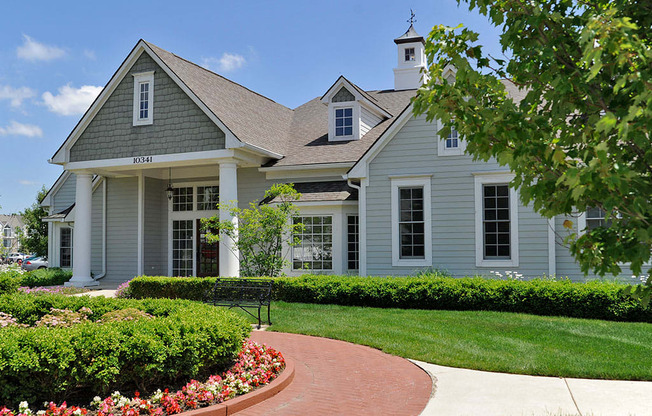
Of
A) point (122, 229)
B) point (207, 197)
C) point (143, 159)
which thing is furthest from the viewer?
point (122, 229)

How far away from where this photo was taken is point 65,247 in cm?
2531

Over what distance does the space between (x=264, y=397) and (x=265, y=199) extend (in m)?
13.7

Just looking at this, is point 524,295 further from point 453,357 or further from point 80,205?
point 80,205

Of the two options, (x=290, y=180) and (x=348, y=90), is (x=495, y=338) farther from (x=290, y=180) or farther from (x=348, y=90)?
(x=348, y=90)

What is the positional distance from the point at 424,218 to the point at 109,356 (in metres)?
11.9

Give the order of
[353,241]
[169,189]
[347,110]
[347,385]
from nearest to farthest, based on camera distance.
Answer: [347,385] < [353,241] < [347,110] < [169,189]

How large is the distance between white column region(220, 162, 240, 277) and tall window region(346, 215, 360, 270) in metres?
3.77

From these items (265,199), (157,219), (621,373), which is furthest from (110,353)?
(157,219)

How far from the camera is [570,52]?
3.59m

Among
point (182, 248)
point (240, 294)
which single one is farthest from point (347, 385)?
point (182, 248)

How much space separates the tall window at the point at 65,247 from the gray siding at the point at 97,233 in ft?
Answer: 10.8

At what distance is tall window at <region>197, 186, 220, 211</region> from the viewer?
21.8 metres

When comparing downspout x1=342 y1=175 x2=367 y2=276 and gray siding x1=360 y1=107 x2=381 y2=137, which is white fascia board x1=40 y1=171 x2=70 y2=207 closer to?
gray siding x1=360 y1=107 x2=381 y2=137

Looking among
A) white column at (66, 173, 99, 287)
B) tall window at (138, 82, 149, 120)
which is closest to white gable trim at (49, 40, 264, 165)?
tall window at (138, 82, 149, 120)
